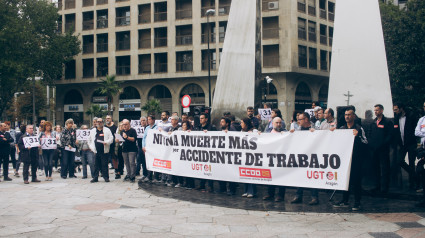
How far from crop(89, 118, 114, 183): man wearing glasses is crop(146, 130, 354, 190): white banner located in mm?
2242

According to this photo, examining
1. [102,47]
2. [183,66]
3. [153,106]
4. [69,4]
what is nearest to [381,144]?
[153,106]

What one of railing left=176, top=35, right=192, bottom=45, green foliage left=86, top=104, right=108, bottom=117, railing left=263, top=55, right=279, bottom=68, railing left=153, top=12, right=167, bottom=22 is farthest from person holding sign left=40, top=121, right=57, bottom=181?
Answer: green foliage left=86, top=104, right=108, bottom=117

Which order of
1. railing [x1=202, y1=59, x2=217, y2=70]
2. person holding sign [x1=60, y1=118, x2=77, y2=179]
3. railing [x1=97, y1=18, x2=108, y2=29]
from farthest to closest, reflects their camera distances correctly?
railing [x1=97, y1=18, x2=108, y2=29]
railing [x1=202, y1=59, x2=217, y2=70]
person holding sign [x1=60, y1=118, x2=77, y2=179]

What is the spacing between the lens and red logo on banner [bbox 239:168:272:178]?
9.08m

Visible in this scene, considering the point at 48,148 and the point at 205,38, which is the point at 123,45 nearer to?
the point at 205,38

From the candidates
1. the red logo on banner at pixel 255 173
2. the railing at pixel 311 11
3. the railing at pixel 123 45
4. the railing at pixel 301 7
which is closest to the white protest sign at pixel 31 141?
the red logo on banner at pixel 255 173

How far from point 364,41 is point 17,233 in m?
9.46

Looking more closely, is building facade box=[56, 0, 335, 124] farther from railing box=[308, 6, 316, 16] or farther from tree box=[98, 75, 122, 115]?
tree box=[98, 75, 122, 115]

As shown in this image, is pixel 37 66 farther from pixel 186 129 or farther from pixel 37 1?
pixel 186 129

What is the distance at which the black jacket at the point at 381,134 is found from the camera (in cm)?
917

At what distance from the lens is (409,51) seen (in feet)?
91.7

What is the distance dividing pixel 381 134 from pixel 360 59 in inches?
122

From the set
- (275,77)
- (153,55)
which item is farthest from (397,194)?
(153,55)

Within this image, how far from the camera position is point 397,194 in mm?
9148
